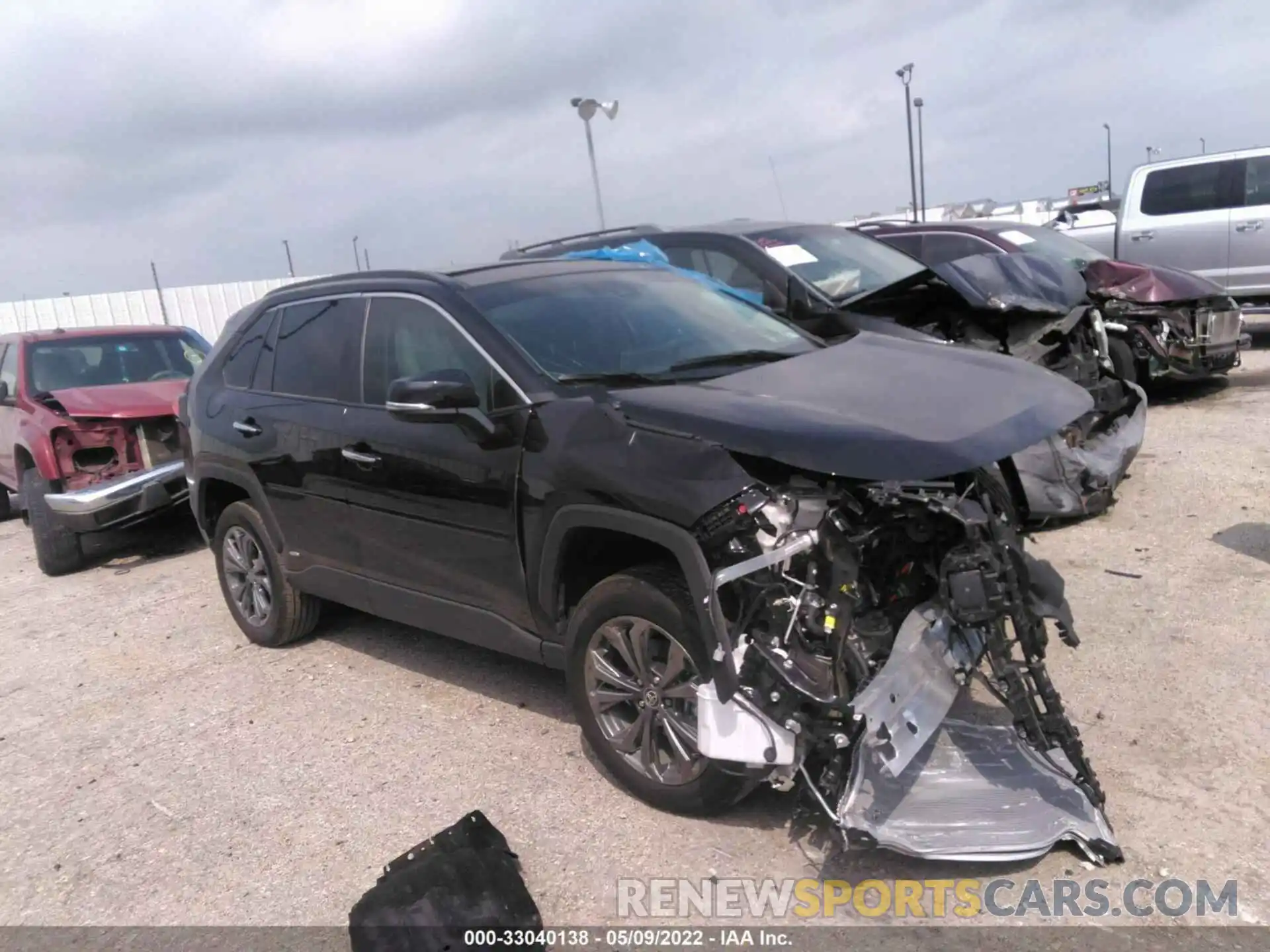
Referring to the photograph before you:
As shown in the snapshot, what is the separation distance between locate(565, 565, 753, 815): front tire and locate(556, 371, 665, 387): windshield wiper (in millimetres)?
746

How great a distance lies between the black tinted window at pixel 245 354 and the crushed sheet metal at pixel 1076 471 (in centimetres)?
403

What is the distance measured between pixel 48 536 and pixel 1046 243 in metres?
8.85

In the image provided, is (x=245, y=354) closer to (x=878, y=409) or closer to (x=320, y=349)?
(x=320, y=349)

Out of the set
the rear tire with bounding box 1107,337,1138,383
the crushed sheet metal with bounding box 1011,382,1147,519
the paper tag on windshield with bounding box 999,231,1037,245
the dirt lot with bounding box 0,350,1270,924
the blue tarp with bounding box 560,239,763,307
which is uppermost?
the blue tarp with bounding box 560,239,763,307

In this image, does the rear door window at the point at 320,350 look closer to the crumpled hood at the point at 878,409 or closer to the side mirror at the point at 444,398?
the side mirror at the point at 444,398

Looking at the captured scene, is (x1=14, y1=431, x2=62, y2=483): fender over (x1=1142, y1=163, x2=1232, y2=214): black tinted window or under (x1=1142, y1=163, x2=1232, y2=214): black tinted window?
under

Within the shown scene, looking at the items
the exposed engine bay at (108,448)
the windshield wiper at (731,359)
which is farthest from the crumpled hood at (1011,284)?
the exposed engine bay at (108,448)

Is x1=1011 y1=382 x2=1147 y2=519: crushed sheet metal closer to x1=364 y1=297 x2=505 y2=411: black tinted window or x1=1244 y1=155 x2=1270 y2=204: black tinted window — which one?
x1=364 y1=297 x2=505 y2=411: black tinted window

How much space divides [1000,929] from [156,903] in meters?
2.64

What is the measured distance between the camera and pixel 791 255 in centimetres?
730

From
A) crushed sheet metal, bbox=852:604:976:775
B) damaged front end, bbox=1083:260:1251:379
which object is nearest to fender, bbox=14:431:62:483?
crushed sheet metal, bbox=852:604:976:775

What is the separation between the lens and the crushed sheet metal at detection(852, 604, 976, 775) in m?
2.98

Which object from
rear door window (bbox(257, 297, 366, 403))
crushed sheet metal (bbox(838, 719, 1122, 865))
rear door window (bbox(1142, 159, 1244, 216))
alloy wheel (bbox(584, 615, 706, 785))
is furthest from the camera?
rear door window (bbox(1142, 159, 1244, 216))

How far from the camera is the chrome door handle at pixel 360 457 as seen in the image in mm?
4316
